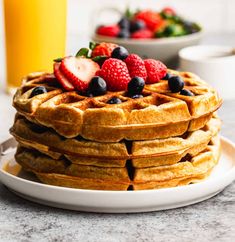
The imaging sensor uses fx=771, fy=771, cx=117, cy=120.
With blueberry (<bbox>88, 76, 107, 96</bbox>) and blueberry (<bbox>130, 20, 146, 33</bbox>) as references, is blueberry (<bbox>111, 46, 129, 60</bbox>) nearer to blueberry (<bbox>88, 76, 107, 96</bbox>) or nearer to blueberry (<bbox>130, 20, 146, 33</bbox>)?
blueberry (<bbox>88, 76, 107, 96</bbox>)

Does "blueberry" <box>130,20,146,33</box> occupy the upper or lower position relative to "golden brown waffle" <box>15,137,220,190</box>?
lower

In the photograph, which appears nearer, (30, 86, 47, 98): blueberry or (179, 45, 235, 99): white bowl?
(30, 86, 47, 98): blueberry

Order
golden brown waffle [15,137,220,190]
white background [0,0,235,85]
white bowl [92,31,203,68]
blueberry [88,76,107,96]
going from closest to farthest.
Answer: golden brown waffle [15,137,220,190] → blueberry [88,76,107,96] → white bowl [92,31,203,68] → white background [0,0,235,85]

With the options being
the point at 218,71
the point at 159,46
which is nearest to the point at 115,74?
the point at 218,71

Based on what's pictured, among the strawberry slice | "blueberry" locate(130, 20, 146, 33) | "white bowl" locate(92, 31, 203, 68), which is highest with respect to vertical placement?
the strawberry slice

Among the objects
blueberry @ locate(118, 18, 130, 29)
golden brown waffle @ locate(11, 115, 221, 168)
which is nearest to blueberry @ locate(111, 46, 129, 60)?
golden brown waffle @ locate(11, 115, 221, 168)

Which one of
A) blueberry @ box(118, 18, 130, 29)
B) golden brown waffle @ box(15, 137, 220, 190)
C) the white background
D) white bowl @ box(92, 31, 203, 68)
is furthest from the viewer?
the white background
